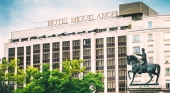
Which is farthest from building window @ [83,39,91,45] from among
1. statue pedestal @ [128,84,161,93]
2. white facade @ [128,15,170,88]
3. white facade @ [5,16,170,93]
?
statue pedestal @ [128,84,161,93]

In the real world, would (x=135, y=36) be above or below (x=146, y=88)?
above

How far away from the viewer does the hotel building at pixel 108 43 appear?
102 m

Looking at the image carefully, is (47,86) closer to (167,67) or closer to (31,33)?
(167,67)

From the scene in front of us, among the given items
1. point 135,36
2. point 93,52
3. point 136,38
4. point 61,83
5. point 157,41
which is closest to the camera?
point 61,83

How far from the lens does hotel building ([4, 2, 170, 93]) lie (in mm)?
102125

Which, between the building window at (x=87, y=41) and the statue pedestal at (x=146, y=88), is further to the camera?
the building window at (x=87, y=41)

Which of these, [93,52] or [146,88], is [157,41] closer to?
[93,52]

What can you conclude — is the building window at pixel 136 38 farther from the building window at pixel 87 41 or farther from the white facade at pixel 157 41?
the building window at pixel 87 41

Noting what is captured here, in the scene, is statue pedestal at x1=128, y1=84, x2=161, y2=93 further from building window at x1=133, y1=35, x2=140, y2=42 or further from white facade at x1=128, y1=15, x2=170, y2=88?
building window at x1=133, y1=35, x2=140, y2=42

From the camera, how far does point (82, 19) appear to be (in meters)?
120

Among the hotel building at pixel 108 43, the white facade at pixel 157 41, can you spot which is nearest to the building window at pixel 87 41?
the hotel building at pixel 108 43

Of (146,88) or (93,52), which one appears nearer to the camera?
(146,88)

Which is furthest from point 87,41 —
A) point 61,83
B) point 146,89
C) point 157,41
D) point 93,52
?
point 146,89

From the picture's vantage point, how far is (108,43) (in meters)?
112
